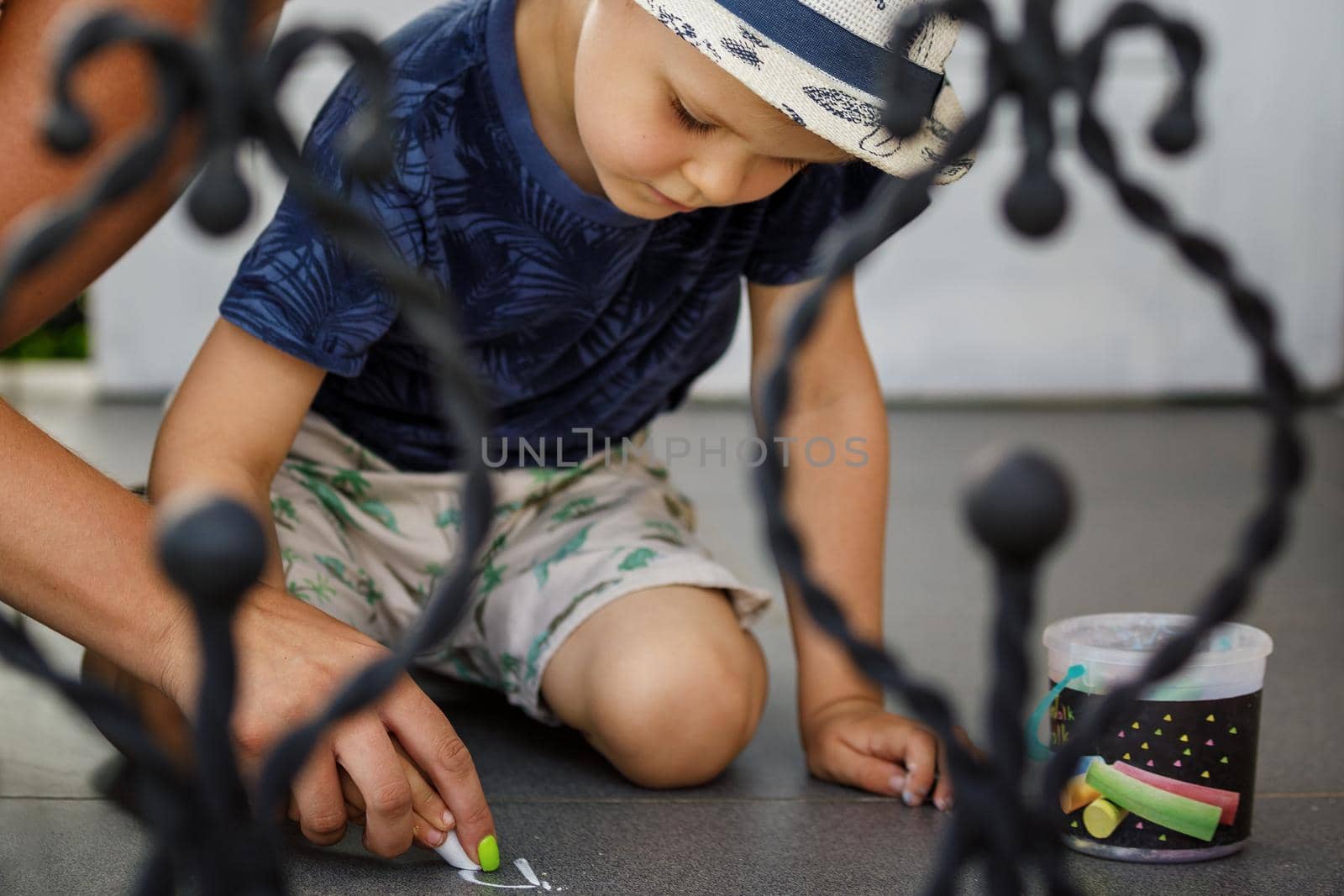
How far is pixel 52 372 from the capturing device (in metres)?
3.00

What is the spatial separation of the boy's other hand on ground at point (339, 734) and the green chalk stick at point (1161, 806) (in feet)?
1.19

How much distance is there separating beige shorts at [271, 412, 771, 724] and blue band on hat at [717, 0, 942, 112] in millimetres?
492

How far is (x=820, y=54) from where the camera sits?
72 centimetres

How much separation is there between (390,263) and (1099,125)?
165 mm

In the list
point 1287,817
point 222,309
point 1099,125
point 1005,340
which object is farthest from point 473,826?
point 1005,340

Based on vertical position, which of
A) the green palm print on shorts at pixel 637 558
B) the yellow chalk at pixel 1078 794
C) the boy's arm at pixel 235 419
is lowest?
the green palm print on shorts at pixel 637 558

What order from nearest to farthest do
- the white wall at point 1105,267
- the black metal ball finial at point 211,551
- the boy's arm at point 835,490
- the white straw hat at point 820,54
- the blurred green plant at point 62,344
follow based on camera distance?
the black metal ball finial at point 211,551 < the white straw hat at point 820,54 < the boy's arm at point 835,490 < the white wall at point 1105,267 < the blurred green plant at point 62,344

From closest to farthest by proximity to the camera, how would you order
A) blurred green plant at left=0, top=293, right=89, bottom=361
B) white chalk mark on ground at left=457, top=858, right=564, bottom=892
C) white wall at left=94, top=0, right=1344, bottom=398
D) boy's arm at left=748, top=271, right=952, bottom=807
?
white chalk mark on ground at left=457, top=858, right=564, bottom=892 → boy's arm at left=748, top=271, right=952, bottom=807 → white wall at left=94, top=0, right=1344, bottom=398 → blurred green plant at left=0, top=293, right=89, bottom=361

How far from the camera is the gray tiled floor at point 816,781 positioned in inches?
32.4

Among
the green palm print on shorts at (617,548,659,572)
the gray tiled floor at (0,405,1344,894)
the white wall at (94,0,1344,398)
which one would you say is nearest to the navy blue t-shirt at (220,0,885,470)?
the green palm print on shorts at (617,548,659,572)

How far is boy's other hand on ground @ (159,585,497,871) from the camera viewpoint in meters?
0.78

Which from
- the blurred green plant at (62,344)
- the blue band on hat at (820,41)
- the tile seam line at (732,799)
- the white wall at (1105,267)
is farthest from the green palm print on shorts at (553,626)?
the blurred green plant at (62,344)

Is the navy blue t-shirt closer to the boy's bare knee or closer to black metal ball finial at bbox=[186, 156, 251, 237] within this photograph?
the boy's bare knee

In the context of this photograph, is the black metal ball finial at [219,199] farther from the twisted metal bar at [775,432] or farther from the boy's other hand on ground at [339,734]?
the boy's other hand on ground at [339,734]
